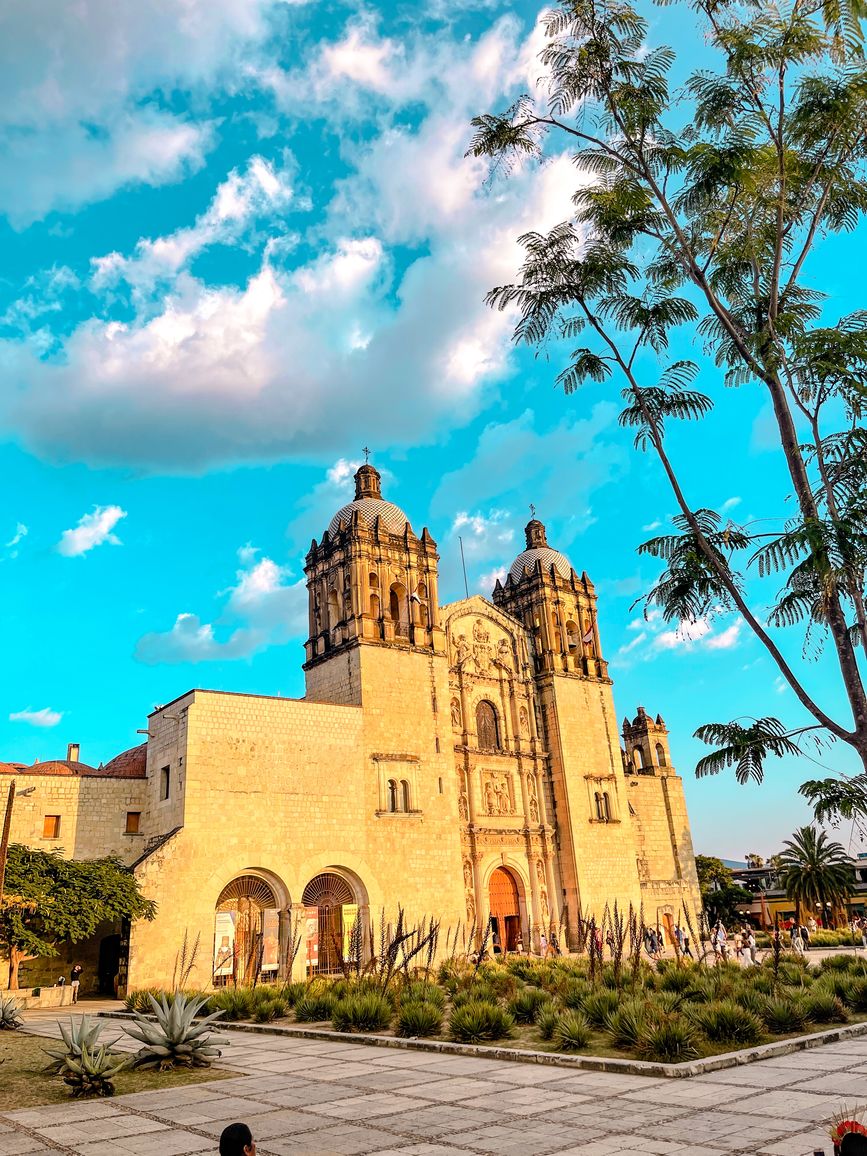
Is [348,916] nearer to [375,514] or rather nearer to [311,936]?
[311,936]

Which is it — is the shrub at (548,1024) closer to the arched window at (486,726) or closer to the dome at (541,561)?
the arched window at (486,726)

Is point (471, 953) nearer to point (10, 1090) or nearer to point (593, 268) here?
point (10, 1090)

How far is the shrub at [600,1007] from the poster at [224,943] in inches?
559

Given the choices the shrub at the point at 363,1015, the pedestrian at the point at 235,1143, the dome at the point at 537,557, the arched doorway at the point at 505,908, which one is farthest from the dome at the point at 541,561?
the pedestrian at the point at 235,1143

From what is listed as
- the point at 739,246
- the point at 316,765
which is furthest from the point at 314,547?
the point at 739,246

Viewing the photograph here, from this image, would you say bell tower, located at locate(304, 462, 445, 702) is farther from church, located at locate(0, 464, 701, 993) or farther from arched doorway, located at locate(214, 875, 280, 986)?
arched doorway, located at locate(214, 875, 280, 986)

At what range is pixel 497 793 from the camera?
108 ft

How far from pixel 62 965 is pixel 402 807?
433 inches

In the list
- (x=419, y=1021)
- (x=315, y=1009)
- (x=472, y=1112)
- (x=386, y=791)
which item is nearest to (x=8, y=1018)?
(x=315, y=1009)

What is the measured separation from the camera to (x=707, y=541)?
26.9 feet

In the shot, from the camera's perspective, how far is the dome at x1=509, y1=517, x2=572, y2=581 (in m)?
38.8

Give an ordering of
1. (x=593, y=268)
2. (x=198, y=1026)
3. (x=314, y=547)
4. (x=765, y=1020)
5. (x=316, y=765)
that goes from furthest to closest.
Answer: (x=314, y=547) < (x=316, y=765) < (x=765, y=1020) < (x=198, y=1026) < (x=593, y=268)

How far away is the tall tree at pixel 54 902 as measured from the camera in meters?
20.5

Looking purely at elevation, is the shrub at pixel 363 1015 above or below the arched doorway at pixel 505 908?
below
